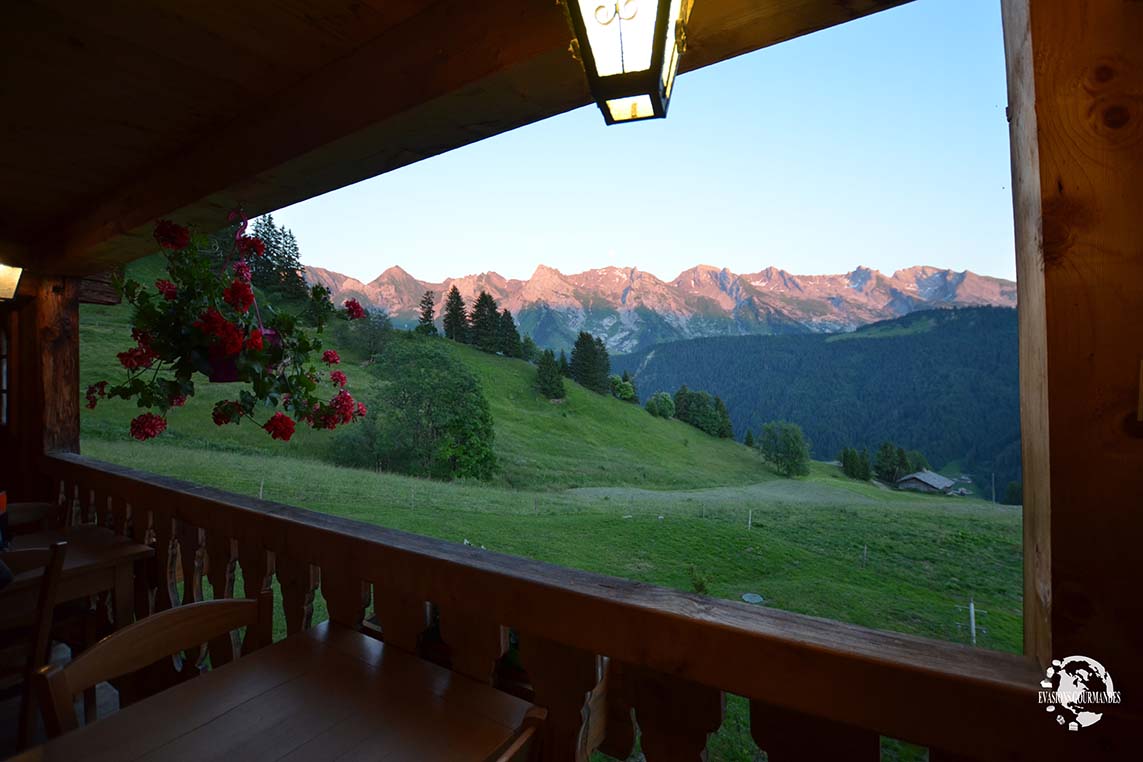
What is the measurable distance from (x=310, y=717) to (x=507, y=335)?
959 centimetres

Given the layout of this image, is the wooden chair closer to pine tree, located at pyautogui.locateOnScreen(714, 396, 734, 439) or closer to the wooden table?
the wooden table

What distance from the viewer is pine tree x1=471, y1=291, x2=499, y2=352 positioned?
32.9 feet

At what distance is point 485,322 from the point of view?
33.1ft

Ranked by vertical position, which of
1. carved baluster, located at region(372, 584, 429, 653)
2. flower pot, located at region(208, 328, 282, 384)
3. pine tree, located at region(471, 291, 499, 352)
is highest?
pine tree, located at region(471, 291, 499, 352)

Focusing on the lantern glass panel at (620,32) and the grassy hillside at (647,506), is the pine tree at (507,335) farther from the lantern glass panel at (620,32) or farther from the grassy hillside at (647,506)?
the lantern glass panel at (620,32)

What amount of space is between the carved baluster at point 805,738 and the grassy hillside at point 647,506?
5.68 feet

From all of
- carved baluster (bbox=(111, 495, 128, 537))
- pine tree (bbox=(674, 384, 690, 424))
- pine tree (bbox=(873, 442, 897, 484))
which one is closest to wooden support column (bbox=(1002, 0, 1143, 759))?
carved baluster (bbox=(111, 495, 128, 537))

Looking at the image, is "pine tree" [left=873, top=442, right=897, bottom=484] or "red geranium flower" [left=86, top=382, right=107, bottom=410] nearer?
"red geranium flower" [left=86, top=382, right=107, bottom=410]

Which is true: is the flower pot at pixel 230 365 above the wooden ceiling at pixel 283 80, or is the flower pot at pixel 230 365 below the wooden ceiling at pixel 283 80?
below

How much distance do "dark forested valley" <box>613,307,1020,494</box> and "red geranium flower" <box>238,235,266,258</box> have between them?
2.62m

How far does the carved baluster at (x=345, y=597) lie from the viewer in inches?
43.7

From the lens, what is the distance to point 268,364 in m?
1.67

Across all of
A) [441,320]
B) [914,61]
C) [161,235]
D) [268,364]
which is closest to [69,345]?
[161,235]

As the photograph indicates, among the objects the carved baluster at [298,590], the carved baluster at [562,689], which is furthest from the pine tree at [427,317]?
the carved baluster at [562,689]
